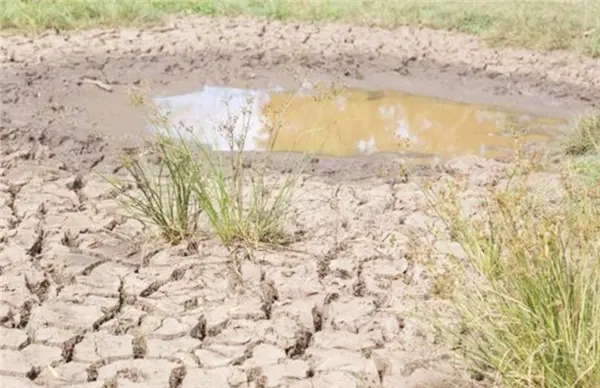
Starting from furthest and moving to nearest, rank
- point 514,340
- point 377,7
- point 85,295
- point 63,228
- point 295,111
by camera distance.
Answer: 1. point 377,7
2. point 295,111
3. point 63,228
4. point 85,295
5. point 514,340

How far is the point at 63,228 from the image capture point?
4.87 meters

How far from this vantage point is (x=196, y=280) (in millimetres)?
4348

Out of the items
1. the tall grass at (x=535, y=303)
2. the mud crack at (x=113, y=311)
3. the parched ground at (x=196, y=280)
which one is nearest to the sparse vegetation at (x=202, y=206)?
the parched ground at (x=196, y=280)

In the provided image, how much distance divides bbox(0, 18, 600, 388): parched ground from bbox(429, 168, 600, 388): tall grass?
184 millimetres

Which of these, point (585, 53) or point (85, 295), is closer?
point (85, 295)

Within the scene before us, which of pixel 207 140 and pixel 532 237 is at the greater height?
pixel 532 237

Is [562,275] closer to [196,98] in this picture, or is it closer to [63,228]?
[63,228]

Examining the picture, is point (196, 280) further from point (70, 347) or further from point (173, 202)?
point (70, 347)

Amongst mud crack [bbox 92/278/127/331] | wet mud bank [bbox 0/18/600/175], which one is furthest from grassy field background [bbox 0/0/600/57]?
mud crack [bbox 92/278/127/331]

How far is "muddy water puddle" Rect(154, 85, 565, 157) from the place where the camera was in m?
7.21

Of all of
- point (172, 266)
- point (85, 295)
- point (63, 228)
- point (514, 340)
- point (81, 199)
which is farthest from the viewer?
point (81, 199)

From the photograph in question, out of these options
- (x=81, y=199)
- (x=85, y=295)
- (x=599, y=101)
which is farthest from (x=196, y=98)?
(x=85, y=295)

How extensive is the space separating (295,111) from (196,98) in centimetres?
90

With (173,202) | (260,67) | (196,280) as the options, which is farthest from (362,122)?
(196,280)
